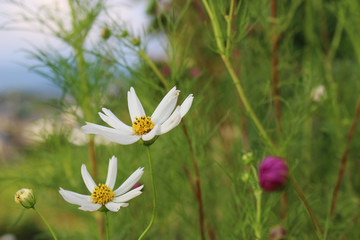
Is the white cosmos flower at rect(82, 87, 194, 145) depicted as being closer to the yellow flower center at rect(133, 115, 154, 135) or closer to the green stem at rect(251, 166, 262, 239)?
the yellow flower center at rect(133, 115, 154, 135)

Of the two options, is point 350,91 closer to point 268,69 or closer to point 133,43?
point 268,69

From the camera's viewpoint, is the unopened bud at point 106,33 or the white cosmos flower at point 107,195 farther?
the unopened bud at point 106,33

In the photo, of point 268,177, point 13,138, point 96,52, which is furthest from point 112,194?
point 13,138

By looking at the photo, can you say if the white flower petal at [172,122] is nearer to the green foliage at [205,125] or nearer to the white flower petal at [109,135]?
the white flower petal at [109,135]

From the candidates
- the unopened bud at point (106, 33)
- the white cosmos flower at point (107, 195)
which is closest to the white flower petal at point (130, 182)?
the white cosmos flower at point (107, 195)

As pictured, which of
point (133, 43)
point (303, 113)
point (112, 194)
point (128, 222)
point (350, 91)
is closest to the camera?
point (112, 194)

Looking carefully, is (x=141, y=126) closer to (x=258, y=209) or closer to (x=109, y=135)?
(x=109, y=135)
